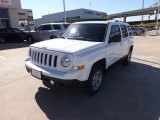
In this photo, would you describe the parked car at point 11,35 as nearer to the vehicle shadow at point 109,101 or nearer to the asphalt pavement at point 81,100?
the asphalt pavement at point 81,100

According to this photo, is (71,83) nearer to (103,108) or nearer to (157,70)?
(103,108)

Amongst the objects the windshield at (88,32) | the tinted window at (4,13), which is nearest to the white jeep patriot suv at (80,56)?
the windshield at (88,32)

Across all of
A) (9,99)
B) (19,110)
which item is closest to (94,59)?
(19,110)

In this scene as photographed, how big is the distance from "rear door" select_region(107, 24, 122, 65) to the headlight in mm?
1676

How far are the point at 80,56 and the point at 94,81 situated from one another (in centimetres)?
101

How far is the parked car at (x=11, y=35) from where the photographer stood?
16.2 m

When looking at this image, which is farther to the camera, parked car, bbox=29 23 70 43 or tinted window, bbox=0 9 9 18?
tinted window, bbox=0 9 9 18

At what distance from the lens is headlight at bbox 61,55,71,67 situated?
3.69 m

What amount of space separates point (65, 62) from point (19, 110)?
1.49 meters

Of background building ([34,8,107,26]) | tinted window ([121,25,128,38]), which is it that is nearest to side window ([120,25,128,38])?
Result: tinted window ([121,25,128,38])

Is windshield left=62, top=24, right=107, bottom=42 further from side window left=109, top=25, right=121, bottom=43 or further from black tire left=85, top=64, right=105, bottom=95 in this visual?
black tire left=85, top=64, right=105, bottom=95

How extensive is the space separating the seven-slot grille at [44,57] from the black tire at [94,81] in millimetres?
924

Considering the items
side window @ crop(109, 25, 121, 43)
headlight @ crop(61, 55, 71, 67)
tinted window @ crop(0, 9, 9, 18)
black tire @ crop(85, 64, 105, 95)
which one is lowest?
black tire @ crop(85, 64, 105, 95)

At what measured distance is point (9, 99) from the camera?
4305 mm
